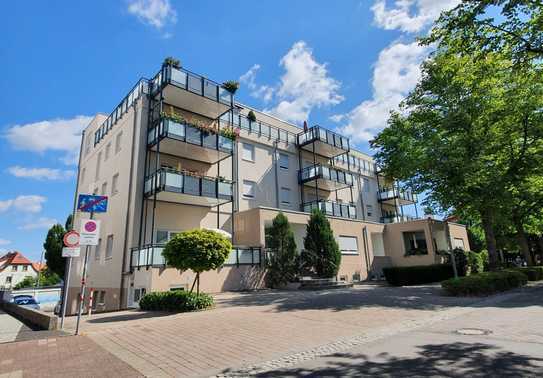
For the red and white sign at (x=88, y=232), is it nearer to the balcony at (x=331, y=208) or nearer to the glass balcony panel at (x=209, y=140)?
the glass balcony panel at (x=209, y=140)

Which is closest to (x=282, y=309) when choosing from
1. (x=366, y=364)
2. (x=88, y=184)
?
(x=366, y=364)

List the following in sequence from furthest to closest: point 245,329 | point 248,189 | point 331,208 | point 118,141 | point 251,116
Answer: point 331,208, point 251,116, point 248,189, point 118,141, point 245,329

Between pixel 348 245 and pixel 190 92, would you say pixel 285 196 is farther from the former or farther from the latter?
pixel 190 92

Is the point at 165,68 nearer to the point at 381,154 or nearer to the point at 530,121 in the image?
the point at 381,154

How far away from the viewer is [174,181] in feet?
56.7

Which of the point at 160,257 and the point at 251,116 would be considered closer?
the point at 160,257

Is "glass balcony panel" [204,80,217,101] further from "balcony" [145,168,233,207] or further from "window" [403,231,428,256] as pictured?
"window" [403,231,428,256]

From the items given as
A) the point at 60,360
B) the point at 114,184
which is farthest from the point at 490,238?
the point at 114,184

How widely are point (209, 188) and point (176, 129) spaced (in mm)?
3733

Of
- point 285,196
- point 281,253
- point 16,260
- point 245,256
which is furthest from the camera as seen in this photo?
point 16,260

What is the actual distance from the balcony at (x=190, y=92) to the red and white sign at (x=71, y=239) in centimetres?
1240

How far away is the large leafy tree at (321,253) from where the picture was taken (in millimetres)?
19453

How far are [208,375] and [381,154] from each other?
18.5 meters

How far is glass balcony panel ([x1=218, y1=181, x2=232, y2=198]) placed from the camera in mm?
19359
